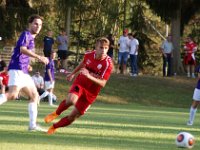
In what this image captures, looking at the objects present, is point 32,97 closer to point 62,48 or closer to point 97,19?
point 62,48

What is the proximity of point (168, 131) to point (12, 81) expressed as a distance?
4.43m

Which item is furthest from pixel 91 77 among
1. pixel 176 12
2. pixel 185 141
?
pixel 176 12

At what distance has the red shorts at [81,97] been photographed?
12555mm

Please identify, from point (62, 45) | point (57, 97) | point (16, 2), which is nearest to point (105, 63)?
point (57, 97)

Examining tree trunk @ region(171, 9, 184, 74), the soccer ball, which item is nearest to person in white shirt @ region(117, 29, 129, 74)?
tree trunk @ region(171, 9, 184, 74)

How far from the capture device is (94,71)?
42.1 ft

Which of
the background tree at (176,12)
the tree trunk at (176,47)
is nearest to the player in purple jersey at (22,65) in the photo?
the background tree at (176,12)

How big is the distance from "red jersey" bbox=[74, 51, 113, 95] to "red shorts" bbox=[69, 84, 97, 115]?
0.08 meters

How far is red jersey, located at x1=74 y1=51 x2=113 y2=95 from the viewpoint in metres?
12.7

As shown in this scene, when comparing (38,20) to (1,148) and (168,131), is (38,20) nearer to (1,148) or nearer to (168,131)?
(1,148)

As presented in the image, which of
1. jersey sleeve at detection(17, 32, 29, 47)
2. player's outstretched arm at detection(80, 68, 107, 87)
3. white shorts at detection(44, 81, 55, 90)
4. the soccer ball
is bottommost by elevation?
white shorts at detection(44, 81, 55, 90)

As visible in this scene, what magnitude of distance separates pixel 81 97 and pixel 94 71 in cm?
57

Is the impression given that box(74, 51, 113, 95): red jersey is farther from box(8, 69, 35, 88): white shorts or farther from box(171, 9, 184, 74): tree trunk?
box(171, 9, 184, 74): tree trunk

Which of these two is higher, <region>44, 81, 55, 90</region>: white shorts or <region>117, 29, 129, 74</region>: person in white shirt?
<region>117, 29, 129, 74</region>: person in white shirt
